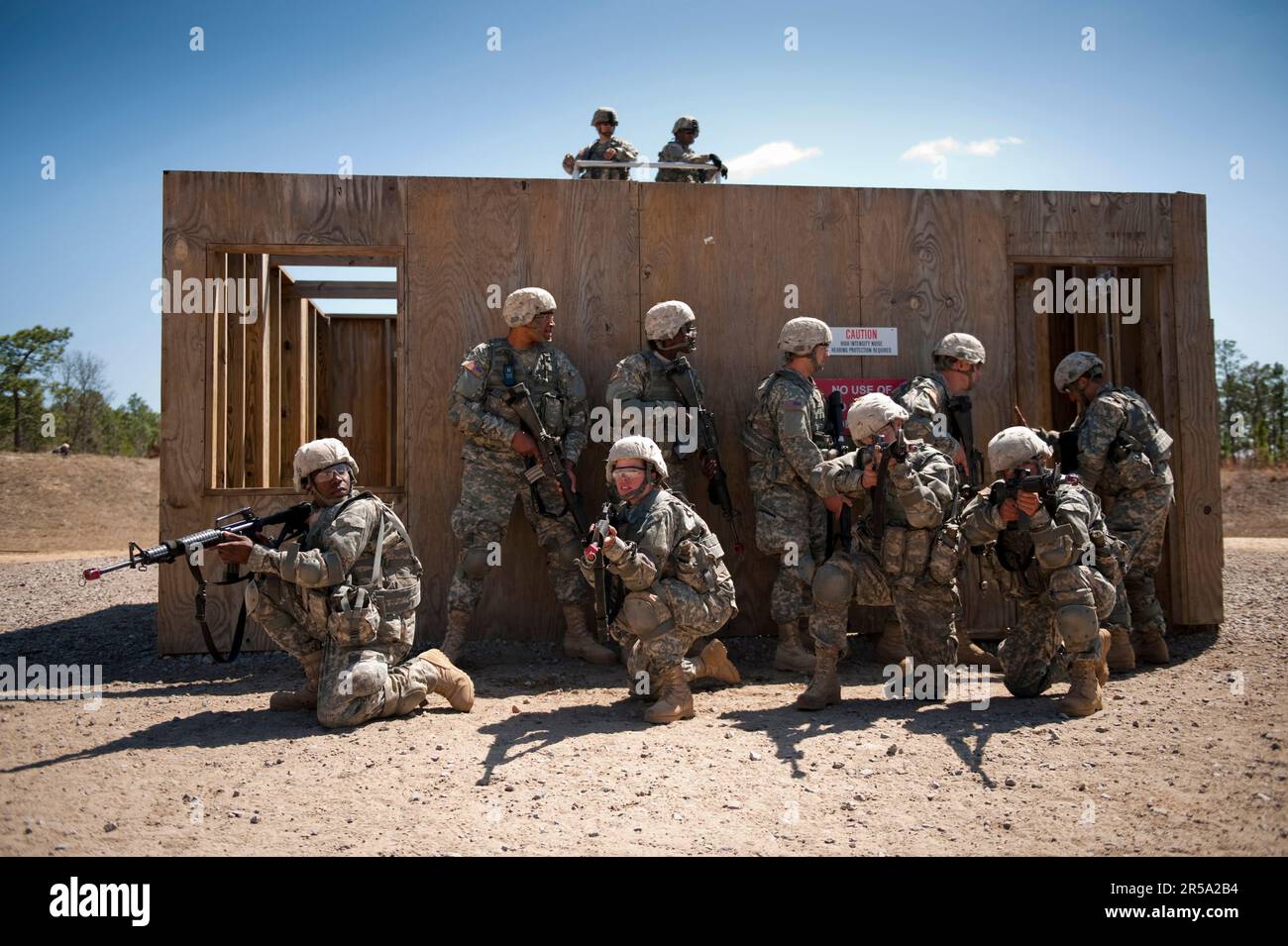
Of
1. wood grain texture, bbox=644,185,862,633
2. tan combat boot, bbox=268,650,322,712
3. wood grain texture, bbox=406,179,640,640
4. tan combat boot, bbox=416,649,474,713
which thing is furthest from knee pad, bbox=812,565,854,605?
tan combat boot, bbox=268,650,322,712

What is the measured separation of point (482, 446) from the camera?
702 centimetres

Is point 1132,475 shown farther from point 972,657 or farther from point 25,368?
point 25,368

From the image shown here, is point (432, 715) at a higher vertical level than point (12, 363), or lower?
lower

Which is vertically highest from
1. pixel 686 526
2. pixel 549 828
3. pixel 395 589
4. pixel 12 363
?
pixel 12 363

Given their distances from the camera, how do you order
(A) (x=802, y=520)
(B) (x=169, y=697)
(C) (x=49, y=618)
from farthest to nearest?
1. (C) (x=49, y=618)
2. (A) (x=802, y=520)
3. (B) (x=169, y=697)

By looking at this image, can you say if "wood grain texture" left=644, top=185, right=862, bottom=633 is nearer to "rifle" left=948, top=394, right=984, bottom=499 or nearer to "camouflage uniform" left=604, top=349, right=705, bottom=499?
"camouflage uniform" left=604, top=349, right=705, bottom=499

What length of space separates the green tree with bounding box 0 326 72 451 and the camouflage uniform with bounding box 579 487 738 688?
26289 millimetres

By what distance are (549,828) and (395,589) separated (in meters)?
2.17

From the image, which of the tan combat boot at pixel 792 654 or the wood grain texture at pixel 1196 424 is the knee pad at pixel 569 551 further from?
the wood grain texture at pixel 1196 424

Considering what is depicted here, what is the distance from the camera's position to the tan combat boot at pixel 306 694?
5645mm

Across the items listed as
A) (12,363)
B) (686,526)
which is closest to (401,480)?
(686,526)

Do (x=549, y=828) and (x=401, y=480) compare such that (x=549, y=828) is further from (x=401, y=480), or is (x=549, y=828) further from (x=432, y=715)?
(x=401, y=480)
